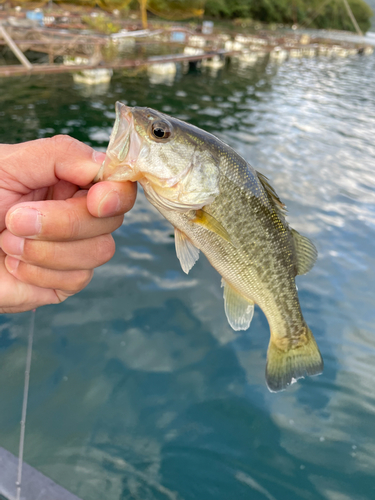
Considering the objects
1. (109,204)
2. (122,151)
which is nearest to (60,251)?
(109,204)

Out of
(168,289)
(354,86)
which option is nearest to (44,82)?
(168,289)

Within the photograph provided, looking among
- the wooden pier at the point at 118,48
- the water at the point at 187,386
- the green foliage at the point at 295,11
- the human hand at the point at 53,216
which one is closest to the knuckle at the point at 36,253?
the human hand at the point at 53,216

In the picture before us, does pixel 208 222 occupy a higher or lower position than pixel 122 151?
lower

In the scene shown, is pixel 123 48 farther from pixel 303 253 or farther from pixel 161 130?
pixel 303 253

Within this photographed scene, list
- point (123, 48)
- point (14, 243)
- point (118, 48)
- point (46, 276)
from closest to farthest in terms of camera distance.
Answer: point (14, 243) → point (46, 276) → point (118, 48) → point (123, 48)

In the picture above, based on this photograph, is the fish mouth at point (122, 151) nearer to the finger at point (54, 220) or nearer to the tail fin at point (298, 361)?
the finger at point (54, 220)

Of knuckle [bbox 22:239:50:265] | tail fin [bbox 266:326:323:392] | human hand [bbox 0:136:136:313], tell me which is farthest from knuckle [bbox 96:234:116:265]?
tail fin [bbox 266:326:323:392]

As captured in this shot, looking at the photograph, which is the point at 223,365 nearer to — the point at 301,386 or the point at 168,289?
the point at 301,386
